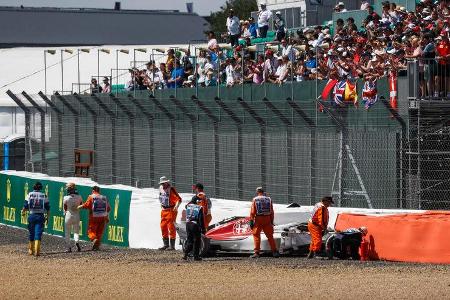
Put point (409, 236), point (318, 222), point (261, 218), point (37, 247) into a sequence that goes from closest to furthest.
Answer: point (409, 236), point (318, 222), point (261, 218), point (37, 247)

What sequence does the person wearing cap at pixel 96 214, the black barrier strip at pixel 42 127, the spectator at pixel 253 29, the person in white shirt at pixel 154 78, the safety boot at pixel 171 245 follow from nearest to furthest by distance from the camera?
the safety boot at pixel 171 245 → the person wearing cap at pixel 96 214 → the person in white shirt at pixel 154 78 → the black barrier strip at pixel 42 127 → the spectator at pixel 253 29

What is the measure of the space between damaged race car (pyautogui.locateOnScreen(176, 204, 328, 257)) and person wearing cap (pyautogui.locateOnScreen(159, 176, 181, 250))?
115 cm

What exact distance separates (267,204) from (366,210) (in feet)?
6.01

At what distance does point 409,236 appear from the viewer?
73.5ft

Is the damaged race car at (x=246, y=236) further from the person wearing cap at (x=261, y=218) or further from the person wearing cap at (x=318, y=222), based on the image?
the person wearing cap at (x=318, y=222)

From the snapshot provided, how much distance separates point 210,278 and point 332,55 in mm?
9379

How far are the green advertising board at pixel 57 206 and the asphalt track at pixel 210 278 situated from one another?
2559mm

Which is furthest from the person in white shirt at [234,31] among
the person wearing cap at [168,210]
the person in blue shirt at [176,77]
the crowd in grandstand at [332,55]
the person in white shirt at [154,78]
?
the person wearing cap at [168,210]

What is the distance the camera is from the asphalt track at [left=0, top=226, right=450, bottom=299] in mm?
18359

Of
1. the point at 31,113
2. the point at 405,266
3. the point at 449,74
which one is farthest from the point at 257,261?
the point at 31,113

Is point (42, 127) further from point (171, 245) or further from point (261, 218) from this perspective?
point (261, 218)

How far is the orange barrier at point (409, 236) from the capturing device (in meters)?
22.0

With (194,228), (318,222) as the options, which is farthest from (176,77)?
(318,222)

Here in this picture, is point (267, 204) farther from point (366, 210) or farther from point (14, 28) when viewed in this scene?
point (14, 28)
